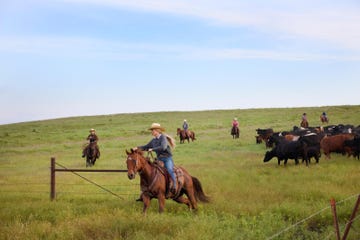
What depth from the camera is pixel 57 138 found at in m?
50.7

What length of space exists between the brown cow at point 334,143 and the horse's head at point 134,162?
45.9ft

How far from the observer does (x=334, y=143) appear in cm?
2094

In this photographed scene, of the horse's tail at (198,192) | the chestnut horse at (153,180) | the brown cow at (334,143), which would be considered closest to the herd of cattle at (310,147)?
the brown cow at (334,143)

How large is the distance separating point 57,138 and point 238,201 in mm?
42506

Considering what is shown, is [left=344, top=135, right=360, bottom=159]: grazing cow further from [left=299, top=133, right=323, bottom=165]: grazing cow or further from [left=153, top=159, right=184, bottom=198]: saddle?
[left=153, top=159, right=184, bottom=198]: saddle

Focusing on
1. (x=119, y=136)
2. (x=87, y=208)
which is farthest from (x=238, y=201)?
(x=119, y=136)

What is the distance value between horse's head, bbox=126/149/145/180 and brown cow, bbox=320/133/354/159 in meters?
14.0

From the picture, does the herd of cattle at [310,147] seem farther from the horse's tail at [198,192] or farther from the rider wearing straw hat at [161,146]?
the rider wearing straw hat at [161,146]

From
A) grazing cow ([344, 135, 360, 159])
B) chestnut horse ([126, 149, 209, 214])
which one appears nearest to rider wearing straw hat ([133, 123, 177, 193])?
chestnut horse ([126, 149, 209, 214])

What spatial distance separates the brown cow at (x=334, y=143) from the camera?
20.8 m

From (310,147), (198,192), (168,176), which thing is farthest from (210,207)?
(310,147)

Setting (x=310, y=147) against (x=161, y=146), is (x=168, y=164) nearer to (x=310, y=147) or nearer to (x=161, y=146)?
(x=161, y=146)

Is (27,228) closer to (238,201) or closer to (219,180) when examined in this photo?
(238,201)

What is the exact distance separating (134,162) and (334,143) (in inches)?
573
